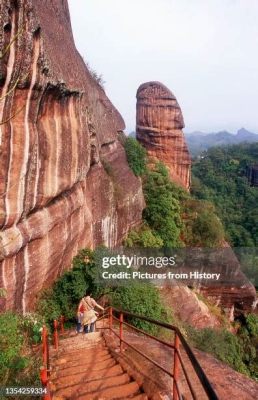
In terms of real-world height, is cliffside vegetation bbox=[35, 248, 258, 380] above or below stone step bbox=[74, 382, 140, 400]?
below

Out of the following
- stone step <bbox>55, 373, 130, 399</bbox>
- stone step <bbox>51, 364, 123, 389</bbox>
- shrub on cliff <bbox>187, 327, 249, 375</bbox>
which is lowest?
shrub on cliff <bbox>187, 327, 249, 375</bbox>

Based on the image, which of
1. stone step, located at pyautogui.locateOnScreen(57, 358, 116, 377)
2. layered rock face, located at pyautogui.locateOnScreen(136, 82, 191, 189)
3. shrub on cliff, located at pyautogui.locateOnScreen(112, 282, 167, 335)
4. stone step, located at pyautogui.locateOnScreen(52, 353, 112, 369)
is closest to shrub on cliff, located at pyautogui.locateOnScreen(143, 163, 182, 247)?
layered rock face, located at pyautogui.locateOnScreen(136, 82, 191, 189)

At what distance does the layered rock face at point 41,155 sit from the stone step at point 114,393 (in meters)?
3.26

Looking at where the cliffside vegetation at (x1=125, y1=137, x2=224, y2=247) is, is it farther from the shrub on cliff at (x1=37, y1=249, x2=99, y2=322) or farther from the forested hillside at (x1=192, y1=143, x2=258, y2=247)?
the forested hillside at (x1=192, y1=143, x2=258, y2=247)

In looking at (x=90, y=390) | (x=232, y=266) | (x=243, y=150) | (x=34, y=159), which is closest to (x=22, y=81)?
(x=34, y=159)

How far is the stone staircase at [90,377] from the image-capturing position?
4.46m

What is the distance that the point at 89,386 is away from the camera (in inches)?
186

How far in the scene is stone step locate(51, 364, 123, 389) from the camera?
196 inches

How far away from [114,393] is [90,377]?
73 cm

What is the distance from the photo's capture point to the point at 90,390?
4629 millimetres

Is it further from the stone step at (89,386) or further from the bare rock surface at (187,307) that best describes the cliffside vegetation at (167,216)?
the stone step at (89,386)

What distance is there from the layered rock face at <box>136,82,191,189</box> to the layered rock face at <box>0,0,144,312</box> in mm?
12078

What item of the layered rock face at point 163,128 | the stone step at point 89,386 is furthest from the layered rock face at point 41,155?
the layered rock face at point 163,128

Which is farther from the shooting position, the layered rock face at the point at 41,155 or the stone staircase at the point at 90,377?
the layered rock face at the point at 41,155
